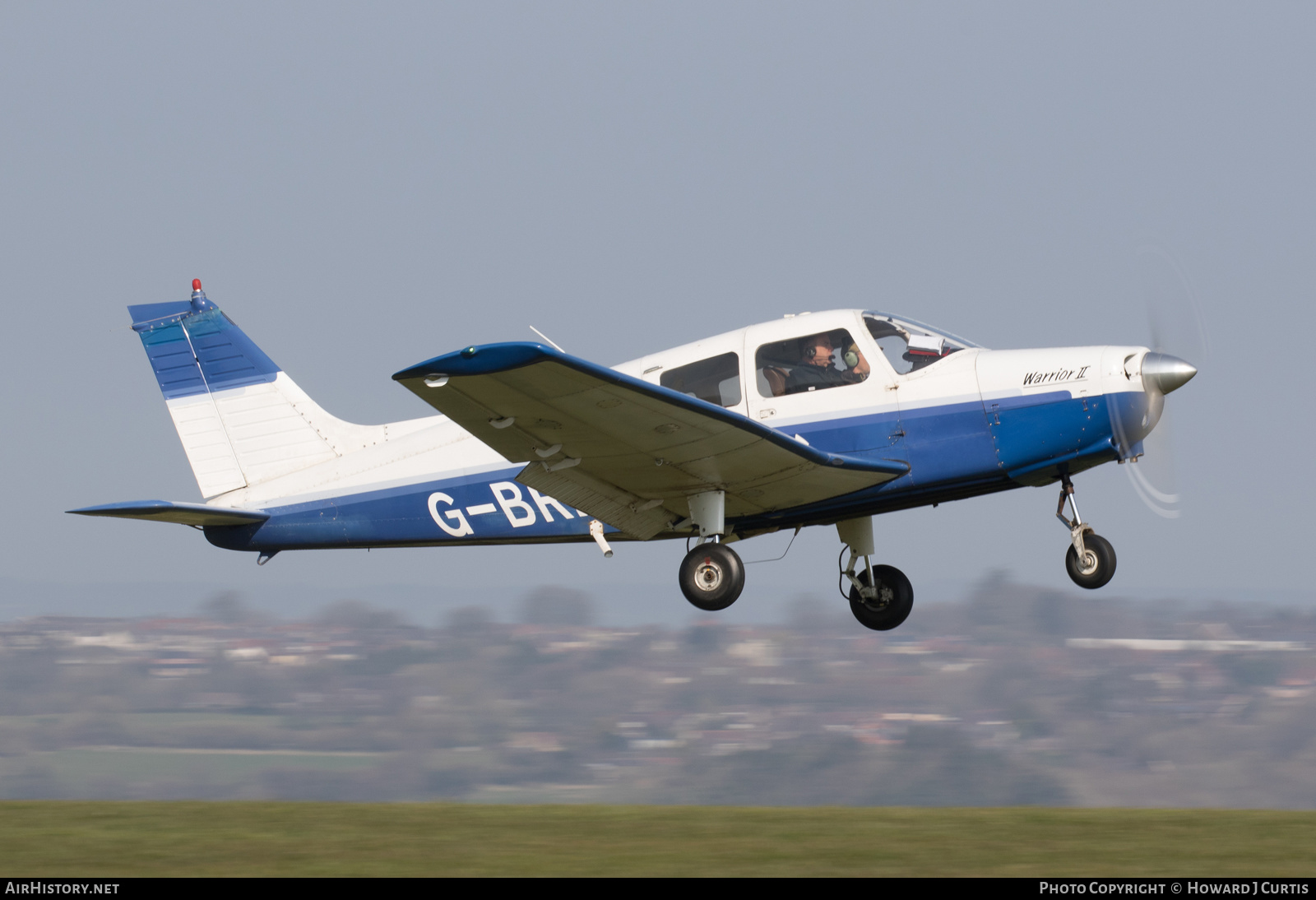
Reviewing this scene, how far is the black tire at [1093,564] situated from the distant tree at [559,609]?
7236 centimetres

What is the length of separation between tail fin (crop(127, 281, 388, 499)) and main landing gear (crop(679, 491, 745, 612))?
151 inches

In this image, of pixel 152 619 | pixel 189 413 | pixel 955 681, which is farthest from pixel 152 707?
pixel 189 413

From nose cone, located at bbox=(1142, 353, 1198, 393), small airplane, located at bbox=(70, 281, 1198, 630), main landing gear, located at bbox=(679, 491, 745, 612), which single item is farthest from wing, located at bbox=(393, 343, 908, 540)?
nose cone, located at bbox=(1142, 353, 1198, 393)

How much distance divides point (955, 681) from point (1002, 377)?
74955mm

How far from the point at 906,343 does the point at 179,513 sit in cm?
661

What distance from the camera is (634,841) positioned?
8.68 m

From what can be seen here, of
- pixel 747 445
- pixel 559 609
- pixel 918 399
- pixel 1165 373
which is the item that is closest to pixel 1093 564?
pixel 1165 373

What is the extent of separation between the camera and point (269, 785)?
59281mm

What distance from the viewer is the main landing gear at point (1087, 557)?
35.1 feet

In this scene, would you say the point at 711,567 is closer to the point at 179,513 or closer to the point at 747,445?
the point at 747,445

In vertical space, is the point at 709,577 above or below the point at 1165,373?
below

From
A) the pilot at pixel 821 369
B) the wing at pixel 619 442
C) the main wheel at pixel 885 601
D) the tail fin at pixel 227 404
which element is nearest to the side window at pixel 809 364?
the pilot at pixel 821 369

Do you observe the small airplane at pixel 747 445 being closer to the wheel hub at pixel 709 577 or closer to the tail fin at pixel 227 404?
the wheel hub at pixel 709 577
